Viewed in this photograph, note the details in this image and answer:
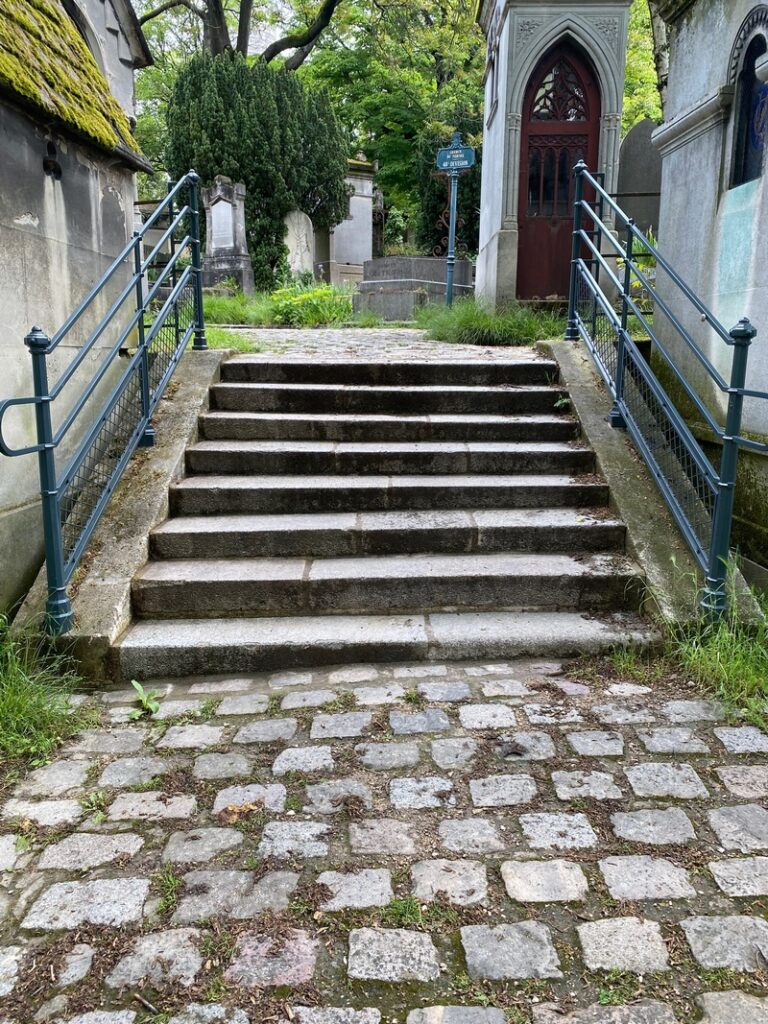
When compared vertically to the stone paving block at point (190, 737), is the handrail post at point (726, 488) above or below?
above

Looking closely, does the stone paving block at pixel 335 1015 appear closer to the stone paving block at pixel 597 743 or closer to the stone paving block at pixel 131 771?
the stone paving block at pixel 131 771

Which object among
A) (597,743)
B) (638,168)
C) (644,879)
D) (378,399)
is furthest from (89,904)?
(638,168)

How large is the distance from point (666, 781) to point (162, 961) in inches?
63.5

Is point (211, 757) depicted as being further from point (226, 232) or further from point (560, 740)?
point (226, 232)

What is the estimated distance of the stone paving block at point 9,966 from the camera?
1759mm

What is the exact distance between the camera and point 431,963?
1.81 m

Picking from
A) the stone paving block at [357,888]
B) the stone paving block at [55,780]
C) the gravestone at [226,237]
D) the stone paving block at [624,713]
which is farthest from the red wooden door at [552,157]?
the gravestone at [226,237]

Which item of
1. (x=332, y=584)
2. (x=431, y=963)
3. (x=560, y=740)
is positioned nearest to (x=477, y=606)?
(x=332, y=584)

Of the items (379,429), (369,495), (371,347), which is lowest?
(369,495)

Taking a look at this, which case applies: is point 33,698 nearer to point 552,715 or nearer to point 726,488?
point 552,715

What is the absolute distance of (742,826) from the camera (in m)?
2.28

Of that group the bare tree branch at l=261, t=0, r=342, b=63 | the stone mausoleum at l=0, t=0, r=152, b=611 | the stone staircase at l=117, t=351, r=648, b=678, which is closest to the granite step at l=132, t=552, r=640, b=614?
the stone staircase at l=117, t=351, r=648, b=678

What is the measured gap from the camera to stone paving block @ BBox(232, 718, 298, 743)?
2812 mm

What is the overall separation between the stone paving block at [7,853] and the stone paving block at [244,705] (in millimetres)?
886
